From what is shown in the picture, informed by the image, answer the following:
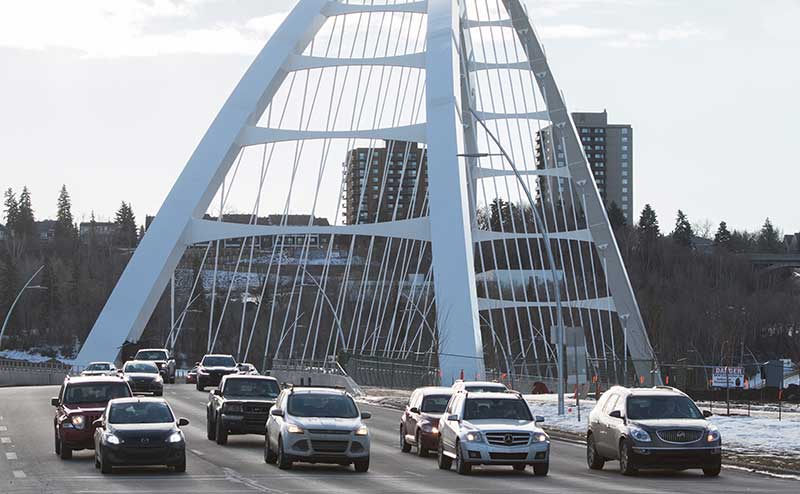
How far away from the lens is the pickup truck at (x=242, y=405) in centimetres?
3341

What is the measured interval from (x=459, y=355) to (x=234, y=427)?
20.1m

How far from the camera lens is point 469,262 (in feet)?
178

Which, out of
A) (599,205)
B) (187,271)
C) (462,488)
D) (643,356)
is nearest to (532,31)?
(599,205)

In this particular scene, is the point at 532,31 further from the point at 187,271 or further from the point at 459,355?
the point at 187,271

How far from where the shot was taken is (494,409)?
92.1 feet

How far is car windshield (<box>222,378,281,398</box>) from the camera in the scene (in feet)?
111

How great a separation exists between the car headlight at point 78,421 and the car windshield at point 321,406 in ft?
14.0

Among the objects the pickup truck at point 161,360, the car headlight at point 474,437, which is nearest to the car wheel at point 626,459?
the car headlight at point 474,437

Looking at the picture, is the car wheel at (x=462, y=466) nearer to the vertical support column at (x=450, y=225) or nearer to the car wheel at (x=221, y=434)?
the car wheel at (x=221, y=434)

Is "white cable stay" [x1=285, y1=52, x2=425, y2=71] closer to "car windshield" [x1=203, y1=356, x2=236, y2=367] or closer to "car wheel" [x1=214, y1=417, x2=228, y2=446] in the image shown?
"car windshield" [x1=203, y1=356, x2=236, y2=367]

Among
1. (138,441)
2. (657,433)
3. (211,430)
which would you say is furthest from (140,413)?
(657,433)

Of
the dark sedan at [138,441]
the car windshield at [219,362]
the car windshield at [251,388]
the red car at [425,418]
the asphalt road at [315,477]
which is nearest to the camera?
the asphalt road at [315,477]

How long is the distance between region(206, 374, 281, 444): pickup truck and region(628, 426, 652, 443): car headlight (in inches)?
376

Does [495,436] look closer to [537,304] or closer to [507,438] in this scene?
[507,438]
